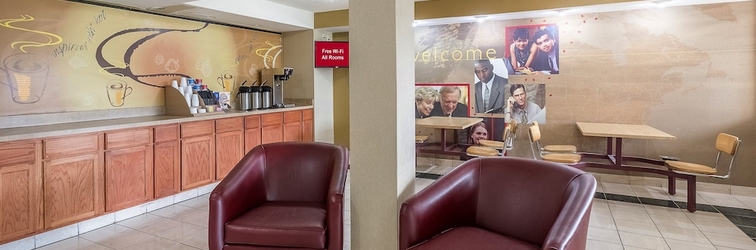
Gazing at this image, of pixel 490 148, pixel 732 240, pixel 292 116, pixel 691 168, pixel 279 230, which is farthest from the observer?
pixel 292 116

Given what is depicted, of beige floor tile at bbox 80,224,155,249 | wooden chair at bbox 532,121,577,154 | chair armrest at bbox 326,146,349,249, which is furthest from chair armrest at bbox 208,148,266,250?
wooden chair at bbox 532,121,577,154

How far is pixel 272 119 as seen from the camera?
5664 millimetres

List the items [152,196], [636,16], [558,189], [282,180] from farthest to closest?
[636,16] < [152,196] < [282,180] < [558,189]

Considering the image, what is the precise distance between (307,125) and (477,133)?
2.63 metres

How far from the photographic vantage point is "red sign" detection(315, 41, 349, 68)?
6.46 meters

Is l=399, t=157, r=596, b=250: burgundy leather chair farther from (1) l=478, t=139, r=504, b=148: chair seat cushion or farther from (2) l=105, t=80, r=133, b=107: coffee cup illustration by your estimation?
(2) l=105, t=80, r=133, b=107: coffee cup illustration

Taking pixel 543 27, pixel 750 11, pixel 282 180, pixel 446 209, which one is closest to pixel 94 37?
pixel 282 180

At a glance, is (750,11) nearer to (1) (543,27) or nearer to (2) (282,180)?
(1) (543,27)

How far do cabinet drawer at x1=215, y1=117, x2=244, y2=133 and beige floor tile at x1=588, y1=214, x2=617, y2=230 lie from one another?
13.2 ft

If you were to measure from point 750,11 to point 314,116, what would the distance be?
5674mm

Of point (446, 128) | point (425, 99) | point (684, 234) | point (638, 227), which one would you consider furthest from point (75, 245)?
point (684, 234)

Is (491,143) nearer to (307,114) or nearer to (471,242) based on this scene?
(307,114)

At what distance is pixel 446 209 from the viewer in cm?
230

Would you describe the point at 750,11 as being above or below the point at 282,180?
above
